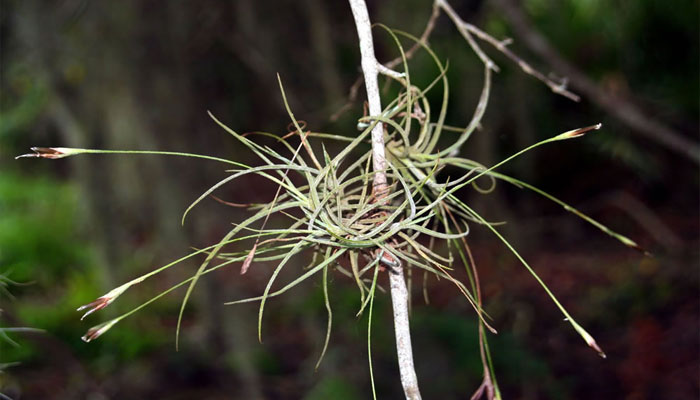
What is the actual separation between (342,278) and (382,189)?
4161 mm

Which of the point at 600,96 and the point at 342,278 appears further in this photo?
the point at 342,278

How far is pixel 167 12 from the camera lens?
312 cm

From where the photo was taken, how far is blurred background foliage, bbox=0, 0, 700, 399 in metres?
2.59

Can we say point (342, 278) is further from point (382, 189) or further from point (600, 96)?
point (382, 189)

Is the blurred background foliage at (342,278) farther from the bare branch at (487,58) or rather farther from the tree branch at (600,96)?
the bare branch at (487,58)

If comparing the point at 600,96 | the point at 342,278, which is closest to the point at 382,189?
the point at 600,96

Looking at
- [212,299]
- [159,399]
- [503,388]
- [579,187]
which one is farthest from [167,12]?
[579,187]

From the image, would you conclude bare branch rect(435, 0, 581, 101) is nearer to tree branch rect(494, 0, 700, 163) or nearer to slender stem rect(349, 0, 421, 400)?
slender stem rect(349, 0, 421, 400)

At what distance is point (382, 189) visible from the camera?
60cm

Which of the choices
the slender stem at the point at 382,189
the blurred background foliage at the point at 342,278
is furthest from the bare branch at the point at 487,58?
the blurred background foliage at the point at 342,278

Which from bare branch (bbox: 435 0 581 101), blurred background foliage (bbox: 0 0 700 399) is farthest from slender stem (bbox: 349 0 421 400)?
blurred background foliage (bbox: 0 0 700 399)

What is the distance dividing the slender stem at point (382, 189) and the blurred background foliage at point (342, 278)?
50.8 inches

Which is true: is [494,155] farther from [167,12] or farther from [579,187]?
[167,12]

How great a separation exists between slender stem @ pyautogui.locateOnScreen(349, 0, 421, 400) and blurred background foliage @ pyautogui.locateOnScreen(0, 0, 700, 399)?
129 centimetres
